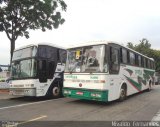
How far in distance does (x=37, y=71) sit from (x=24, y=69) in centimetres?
97

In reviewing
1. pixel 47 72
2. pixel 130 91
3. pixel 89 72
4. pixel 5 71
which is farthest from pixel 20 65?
pixel 5 71

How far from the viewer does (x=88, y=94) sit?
10.7 meters

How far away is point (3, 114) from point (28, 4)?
1215cm

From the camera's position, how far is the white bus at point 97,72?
412 inches

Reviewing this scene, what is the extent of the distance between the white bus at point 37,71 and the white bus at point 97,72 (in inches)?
76.3

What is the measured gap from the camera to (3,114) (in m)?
9.01

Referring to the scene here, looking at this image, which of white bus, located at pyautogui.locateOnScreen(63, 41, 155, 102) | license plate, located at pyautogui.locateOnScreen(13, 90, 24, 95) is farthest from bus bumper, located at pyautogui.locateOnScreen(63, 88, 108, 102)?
license plate, located at pyautogui.locateOnScreen(13, 90, 24, 95)

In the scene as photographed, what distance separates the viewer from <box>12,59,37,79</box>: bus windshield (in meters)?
12.7

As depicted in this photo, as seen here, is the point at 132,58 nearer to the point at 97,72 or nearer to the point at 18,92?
the point at 97,72

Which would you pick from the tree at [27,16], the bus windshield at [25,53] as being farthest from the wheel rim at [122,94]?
the tree at [27,16]

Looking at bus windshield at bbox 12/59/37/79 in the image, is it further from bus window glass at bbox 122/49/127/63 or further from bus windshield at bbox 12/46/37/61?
bus window glass at bbox 122/49/127/63

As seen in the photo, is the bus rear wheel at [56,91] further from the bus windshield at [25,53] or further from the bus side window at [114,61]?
the bus side window at [114,61]

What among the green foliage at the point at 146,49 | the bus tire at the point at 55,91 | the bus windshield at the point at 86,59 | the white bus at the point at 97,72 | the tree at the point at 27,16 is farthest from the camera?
the green foliage at the point at 146,49

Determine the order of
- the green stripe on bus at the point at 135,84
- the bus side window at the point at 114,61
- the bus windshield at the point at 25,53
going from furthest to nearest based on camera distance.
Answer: the green stripe on bus at the point at 135,84 < the bus windshield at the point at 25,53 < the bus side window at the point at 114,61
